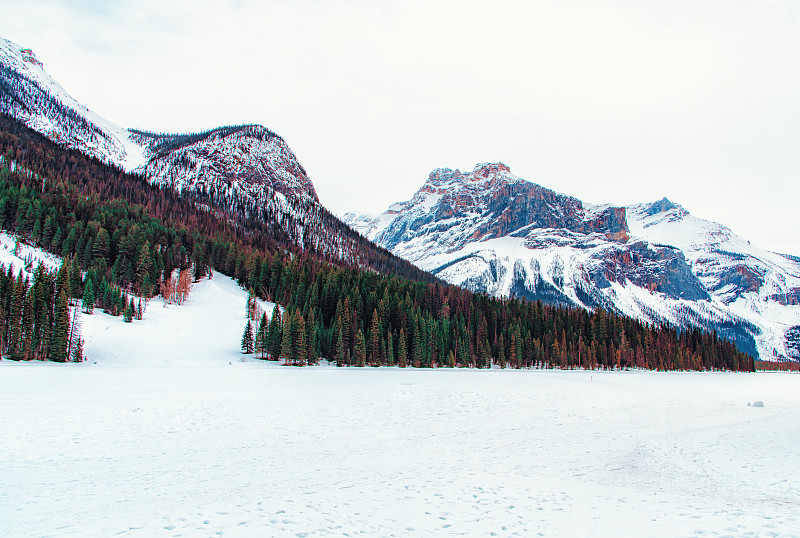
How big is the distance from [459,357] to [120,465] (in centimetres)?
8482

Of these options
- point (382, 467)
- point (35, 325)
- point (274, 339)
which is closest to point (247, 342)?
point (274, 339)

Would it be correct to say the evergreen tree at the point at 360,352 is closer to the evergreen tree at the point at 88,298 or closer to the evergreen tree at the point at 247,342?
the evergreen tree at the point at 247,342

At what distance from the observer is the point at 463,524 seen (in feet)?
33.7

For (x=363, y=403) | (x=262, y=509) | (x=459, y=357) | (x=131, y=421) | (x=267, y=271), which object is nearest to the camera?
(x=262, y=509)

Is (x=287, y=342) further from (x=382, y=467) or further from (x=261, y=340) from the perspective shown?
(x=382, y=467)

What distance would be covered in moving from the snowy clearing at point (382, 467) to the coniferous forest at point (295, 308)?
4590cm

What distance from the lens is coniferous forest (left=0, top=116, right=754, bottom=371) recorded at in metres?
79.2

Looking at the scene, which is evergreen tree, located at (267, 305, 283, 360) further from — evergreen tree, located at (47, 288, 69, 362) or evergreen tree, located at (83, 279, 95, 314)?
evergreen tree, located at (83, 279, 95, 314)

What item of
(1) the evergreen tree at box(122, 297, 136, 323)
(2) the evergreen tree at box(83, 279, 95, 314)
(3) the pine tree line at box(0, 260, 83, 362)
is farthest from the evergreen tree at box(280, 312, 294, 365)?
(2) the evergreen tree at box(83, 279, 95, 314)

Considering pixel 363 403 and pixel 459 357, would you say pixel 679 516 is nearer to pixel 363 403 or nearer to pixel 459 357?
pixel 363 403

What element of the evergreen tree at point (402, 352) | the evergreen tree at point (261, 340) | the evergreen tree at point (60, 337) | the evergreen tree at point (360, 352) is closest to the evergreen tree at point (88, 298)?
the evergreen tree at point (60, 337)

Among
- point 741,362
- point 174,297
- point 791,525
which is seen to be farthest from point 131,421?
point 741,362

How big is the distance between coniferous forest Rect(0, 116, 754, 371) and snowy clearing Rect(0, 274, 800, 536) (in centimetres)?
4590

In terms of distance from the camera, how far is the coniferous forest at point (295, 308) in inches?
3120
